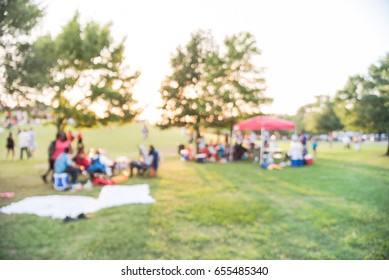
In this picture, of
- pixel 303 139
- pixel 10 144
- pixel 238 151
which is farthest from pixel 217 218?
pixel 238 151

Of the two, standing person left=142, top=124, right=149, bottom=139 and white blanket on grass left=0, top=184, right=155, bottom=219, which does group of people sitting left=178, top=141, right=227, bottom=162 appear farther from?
white blanket on grass left=0, top=184, right=155, bottom=219

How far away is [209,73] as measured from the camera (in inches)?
269

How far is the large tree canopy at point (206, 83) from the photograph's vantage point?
6430 millimetres

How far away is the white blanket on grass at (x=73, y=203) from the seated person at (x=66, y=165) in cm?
85

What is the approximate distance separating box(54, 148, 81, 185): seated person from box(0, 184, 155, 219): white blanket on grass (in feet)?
2.78

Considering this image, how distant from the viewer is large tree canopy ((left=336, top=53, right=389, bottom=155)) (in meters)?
5.56

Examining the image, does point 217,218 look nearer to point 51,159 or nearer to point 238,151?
point 51,159

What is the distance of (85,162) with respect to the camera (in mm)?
7570

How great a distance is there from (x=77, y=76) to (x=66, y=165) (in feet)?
7.28

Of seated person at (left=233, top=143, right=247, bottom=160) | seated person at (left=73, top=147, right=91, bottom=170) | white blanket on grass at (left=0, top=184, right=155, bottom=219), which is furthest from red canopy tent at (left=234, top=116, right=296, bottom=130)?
seated person at (left=73, top=147, right=91, bottom=170)

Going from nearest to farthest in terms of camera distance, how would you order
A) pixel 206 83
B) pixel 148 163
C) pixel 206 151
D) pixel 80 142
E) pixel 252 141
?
pixel 206 83
pixel 80 142
pixel 148 163
pixel 206 151
pixel 252 141
